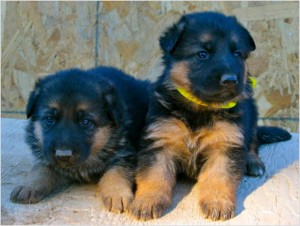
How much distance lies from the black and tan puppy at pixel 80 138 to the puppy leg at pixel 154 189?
0.12m

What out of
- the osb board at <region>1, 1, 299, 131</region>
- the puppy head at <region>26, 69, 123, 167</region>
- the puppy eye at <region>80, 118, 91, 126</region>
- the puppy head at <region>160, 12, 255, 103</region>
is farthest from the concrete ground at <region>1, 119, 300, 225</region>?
the osb board at <region>1, 1, 299, 131</region>

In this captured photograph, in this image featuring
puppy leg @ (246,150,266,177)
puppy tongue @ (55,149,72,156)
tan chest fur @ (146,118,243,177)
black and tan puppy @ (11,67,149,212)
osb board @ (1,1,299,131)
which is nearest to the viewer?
puppy tongue @ (55,149,72,156)

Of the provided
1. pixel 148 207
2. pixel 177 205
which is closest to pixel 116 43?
pixel 177 205

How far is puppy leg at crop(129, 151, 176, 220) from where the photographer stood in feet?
11.5

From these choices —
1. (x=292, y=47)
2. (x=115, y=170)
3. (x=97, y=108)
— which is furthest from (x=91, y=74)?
(x=292, y=47)

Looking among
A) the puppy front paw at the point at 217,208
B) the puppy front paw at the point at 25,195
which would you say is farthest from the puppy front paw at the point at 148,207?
the puppy front paw at the point at 25,195

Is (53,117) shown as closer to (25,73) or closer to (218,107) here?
(218,107)

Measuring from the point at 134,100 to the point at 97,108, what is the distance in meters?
0.80

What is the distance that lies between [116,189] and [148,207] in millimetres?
371

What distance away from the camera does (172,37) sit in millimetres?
4082

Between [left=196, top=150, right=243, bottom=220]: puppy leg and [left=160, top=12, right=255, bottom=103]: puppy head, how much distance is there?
1.69 ft

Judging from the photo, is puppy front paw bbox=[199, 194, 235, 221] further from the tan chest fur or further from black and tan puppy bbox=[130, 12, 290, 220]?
the tan chest fur

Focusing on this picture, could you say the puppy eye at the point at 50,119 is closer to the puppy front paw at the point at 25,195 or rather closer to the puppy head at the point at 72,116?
the puppy head at the point at 72,116

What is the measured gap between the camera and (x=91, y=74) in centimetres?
435
